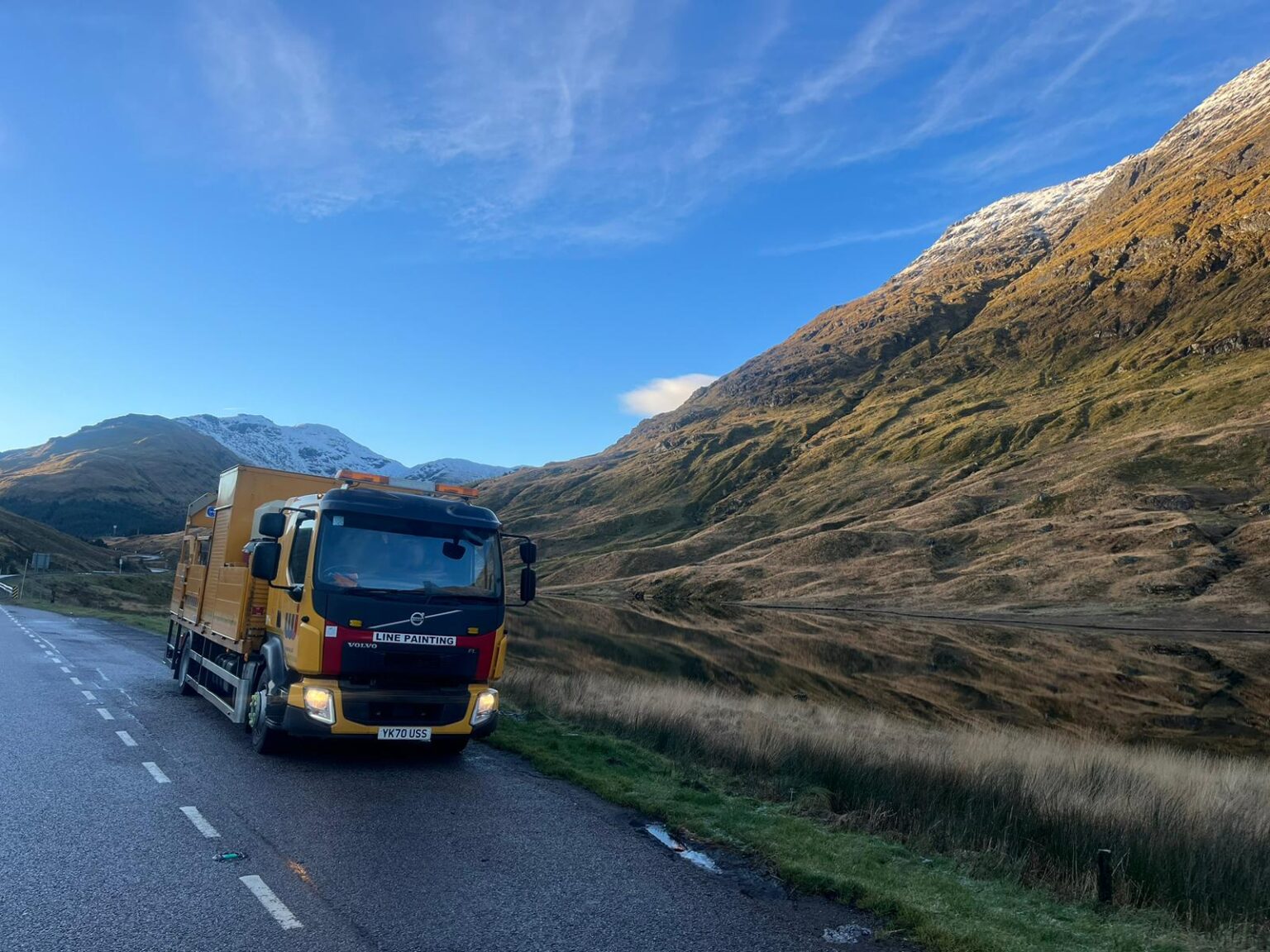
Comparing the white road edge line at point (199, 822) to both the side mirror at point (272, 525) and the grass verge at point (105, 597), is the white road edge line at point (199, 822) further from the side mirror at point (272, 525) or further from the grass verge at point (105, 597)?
the grass verge at point (105, 597)

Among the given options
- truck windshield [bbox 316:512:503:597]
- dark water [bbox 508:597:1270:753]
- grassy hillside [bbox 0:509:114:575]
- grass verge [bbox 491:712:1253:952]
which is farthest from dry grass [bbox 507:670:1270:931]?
grassy hillside [bbox 0:509:114:575]

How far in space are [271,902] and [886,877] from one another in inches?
220

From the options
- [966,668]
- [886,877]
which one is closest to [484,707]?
[886,877]

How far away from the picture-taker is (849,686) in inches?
1271

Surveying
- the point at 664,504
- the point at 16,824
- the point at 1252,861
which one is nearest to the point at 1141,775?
the point at 1252,861

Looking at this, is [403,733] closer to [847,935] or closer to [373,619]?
[373,619]

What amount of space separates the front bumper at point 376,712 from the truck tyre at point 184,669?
812cm

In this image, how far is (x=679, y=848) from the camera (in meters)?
8.72

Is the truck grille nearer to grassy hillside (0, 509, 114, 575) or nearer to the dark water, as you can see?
the dark water

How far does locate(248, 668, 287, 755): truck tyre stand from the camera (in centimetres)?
1197

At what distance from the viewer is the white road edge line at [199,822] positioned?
27.3 ft

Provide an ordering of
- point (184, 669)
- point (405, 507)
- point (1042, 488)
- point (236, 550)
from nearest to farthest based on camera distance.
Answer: point (405, 507) → point (236, 550) → point (184, 669) → point (1042, 488)

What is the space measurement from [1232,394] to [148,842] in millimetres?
152594

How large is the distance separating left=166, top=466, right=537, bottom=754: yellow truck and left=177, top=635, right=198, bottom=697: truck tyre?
5.12m
